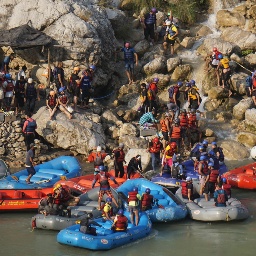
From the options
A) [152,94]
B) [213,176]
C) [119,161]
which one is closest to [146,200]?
[213,176]

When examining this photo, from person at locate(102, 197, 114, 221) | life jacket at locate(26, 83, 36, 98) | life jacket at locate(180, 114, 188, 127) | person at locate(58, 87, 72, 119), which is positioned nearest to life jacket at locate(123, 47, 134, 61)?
person at locate(58, 87, 72, 119)

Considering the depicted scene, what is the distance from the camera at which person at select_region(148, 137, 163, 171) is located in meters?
25.9

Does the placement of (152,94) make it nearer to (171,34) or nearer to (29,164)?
(171,34)

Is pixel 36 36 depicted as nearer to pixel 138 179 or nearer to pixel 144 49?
pixel 144 49

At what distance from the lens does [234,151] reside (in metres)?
27.7

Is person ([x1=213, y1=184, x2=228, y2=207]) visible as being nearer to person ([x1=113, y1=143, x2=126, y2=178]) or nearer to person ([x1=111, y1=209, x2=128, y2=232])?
person ([x1=111, y1=209, x2=128, y2=232])

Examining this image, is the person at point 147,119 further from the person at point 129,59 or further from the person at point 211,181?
the person at point 211,181

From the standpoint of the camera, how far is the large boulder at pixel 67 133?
27781 mm

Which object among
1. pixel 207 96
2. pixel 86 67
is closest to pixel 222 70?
pixel 207 96

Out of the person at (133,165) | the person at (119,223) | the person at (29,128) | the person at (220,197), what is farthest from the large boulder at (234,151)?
the person at (119,223)

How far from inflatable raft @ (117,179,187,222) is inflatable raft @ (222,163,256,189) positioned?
125 inches

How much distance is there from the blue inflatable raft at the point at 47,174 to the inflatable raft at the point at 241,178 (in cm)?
504

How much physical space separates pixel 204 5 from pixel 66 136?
40.8ft

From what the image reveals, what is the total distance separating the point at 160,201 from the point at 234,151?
6.30 m
